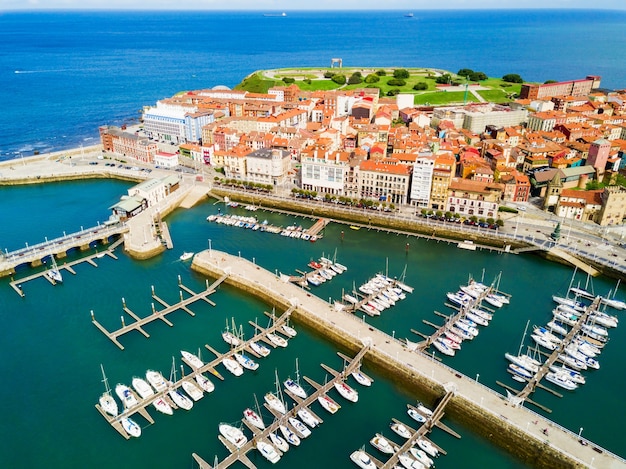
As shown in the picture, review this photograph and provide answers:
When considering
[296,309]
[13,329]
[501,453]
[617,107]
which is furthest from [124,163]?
[617,107]

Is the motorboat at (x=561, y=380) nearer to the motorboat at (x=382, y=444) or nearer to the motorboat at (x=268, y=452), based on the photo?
the motorboat at (x=382, y=444)

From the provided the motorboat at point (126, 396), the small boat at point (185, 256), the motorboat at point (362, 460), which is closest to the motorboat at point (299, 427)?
the motorboat at point (362, 460)

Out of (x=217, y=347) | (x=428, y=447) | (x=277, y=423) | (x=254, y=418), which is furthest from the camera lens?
(x=217, y=347)

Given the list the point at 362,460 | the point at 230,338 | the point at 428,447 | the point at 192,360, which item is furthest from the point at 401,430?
the point at 192,360

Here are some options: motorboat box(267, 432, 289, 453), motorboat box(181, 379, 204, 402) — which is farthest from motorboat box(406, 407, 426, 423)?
motorboat box(181, 379, 204, 402)

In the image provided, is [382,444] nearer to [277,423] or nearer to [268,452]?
[277,423]

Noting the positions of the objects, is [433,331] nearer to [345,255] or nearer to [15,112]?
[345,255]
